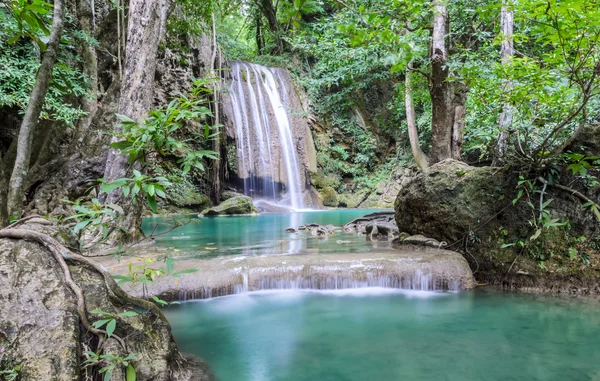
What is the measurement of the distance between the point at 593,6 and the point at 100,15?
41.5 ft

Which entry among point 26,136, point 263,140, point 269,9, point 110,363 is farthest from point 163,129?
point 269,9

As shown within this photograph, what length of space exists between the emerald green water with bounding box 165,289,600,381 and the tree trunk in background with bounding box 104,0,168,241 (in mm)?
2697

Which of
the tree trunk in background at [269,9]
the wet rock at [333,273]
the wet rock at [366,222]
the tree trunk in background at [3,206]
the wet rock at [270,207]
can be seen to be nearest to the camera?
the tree trunk in background at [3,206]

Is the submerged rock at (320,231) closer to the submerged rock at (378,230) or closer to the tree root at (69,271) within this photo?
the submerged rock at (378,230)

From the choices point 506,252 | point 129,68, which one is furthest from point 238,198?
point 506,252

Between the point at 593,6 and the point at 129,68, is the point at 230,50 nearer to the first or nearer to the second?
the point at 129,68

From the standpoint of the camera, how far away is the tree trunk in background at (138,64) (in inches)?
209

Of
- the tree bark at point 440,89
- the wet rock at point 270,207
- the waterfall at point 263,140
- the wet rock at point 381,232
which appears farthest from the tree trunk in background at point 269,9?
the wet rock at point 381,232

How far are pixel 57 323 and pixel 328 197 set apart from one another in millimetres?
16565

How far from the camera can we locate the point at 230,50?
2225 centimetres

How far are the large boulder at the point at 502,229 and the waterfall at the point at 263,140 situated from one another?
38.4ft

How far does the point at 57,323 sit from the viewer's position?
1.69 meters

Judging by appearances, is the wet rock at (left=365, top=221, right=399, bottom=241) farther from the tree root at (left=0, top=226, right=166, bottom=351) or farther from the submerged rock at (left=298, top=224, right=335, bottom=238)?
the tree root at (left=0, top=226, right=166, bottom=351)

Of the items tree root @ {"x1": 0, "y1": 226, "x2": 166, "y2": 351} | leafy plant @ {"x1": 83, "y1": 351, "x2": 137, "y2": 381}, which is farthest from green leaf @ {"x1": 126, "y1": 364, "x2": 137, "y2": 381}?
tree root @ {"x1": 0, "y1": 226, "x2": 166, "y2": 351}
